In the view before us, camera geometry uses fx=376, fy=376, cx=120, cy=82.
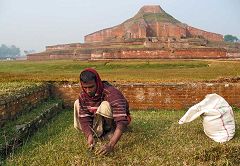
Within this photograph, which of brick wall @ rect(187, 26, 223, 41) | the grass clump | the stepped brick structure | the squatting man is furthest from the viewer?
brick wall @ rect(187, 26, 223, 41)

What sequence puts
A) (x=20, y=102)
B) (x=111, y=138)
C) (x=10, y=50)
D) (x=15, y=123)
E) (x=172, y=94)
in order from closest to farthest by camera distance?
(x=111, y=138) → (x=15, y=123) → (x=20, y=102) → (x=172, y=94) → (x=10, y=50)

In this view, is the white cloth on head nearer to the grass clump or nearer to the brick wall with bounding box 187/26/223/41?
the grass clump

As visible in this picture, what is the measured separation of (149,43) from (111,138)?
21.6m

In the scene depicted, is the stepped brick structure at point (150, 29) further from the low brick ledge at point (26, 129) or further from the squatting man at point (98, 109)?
the squatting man at point (98, 109)

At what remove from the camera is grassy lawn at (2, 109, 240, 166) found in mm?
3641

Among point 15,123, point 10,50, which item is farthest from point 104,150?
point 10,50

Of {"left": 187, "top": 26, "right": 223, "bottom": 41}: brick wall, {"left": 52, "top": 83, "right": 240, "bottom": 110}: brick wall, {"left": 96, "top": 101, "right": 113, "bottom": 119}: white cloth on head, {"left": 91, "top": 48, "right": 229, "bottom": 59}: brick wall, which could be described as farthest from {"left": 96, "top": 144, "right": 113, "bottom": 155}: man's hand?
{"left": 187, "top": 26, "right": 223, "bottom": 41}: brick wall

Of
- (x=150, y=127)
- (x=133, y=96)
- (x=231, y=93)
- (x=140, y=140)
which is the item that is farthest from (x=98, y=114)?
(x=231, y=93)

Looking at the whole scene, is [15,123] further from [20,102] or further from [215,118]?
[215,118]

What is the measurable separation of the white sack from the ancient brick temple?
1700 centimetres

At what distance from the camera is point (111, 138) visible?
3.79 metres

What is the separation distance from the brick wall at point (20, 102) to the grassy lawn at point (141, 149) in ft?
1.54

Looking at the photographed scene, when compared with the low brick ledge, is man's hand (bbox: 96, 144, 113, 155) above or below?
above

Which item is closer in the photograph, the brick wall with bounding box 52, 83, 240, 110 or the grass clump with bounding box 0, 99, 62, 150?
the grass clump with bounding box 0, 99, 62, 150
